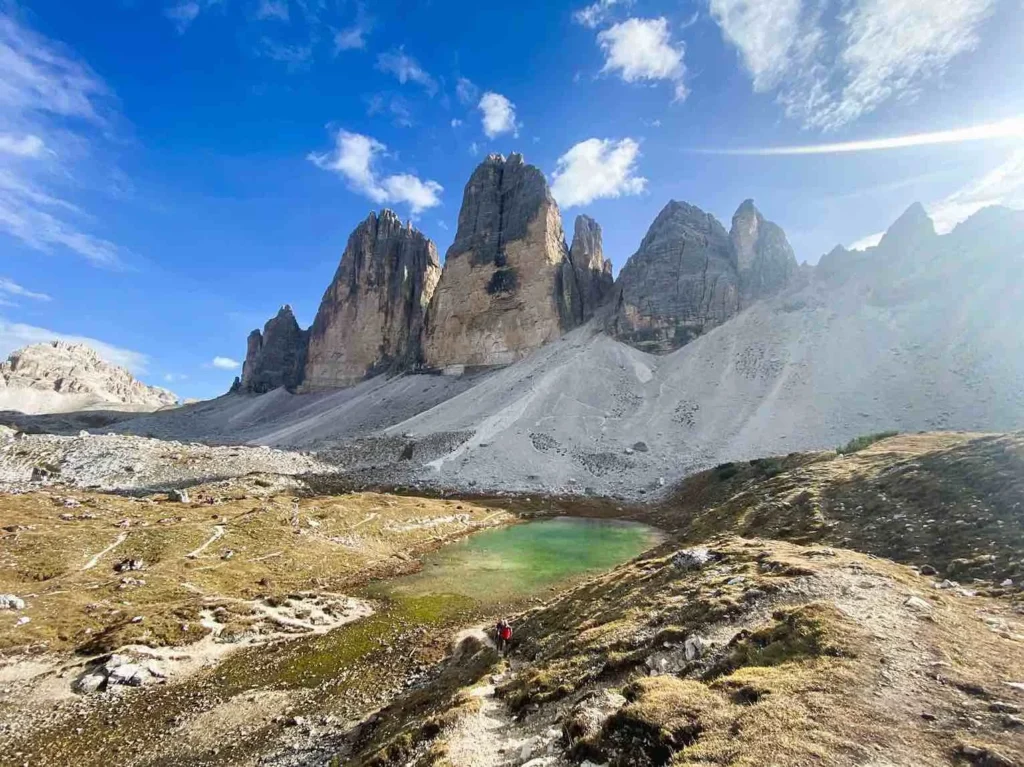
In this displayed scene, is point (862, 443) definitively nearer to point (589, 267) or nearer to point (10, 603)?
point (10, 603)

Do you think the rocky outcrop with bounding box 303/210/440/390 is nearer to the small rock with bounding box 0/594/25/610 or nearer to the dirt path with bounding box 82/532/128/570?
the dirt path with bounding box 82/532/128/570

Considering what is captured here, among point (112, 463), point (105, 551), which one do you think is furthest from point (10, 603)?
point (112, 463)

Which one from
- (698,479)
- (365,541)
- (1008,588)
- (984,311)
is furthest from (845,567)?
(984,311)

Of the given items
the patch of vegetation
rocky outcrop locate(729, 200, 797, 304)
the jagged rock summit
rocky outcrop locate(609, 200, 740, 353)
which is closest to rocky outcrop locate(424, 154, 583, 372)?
rocky outcrop locate(609, 200, 740, 353)

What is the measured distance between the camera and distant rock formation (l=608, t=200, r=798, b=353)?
86.1m

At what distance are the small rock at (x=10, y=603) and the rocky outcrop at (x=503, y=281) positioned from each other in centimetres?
8773

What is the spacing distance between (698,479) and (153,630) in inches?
1705

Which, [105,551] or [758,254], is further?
[758,254]

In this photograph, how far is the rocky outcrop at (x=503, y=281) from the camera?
102438mm

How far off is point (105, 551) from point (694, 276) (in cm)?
8987

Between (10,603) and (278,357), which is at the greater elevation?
(278,357)

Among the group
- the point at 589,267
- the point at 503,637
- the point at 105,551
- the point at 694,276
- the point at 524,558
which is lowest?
the point at 524,558

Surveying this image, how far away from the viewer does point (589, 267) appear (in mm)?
109188

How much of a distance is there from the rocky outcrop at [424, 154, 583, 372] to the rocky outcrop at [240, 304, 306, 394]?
61.3 metres
